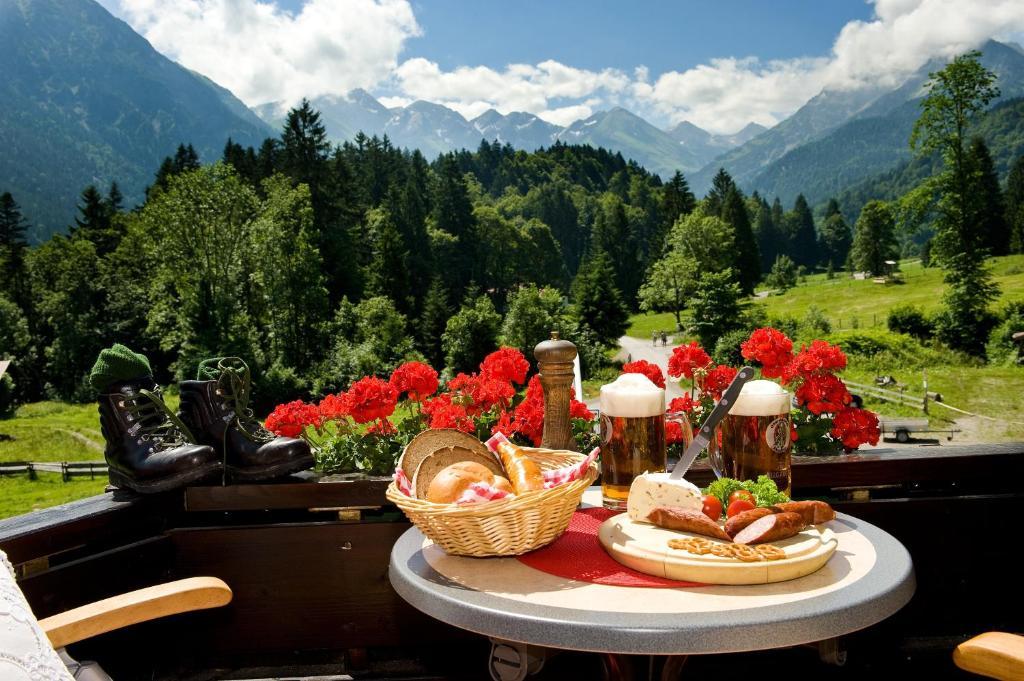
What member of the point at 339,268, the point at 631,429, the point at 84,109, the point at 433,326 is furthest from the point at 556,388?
the point at 84,109

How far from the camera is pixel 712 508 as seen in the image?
157 cm

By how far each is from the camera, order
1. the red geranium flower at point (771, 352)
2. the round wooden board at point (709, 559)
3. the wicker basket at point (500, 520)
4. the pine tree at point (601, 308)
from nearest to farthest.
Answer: the round wooden board at point (709, 559)
the wicker basket at point (500, 520)
the red geranium flower at point (771, 352)
the pine tree at point (601, 308)

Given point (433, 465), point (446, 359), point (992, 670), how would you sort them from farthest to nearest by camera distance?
point (446, 359), point (433, 465), point (992, 670)

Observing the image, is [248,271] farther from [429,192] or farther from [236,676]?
[236,676]

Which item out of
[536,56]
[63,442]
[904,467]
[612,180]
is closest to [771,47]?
[536,56]

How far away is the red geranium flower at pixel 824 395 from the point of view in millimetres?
2480

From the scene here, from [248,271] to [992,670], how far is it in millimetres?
33959

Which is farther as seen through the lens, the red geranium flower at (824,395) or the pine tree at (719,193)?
the pine tree at (719,193)

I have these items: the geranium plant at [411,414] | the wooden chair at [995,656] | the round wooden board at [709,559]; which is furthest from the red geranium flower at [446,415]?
the wooden chair at [995,656]

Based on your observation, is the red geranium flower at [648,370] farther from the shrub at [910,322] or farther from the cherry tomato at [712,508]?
the shrub at [910,322]

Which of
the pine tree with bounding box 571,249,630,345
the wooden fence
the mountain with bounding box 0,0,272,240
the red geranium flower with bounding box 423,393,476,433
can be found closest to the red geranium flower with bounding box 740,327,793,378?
the red geranium flower with bounding box 423,393,476,433

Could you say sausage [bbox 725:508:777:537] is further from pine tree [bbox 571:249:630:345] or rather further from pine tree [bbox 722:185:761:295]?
pine tree [bbox 722:185:761:295]

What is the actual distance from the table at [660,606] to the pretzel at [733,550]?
0.16 ft

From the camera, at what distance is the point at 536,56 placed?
629 ft
